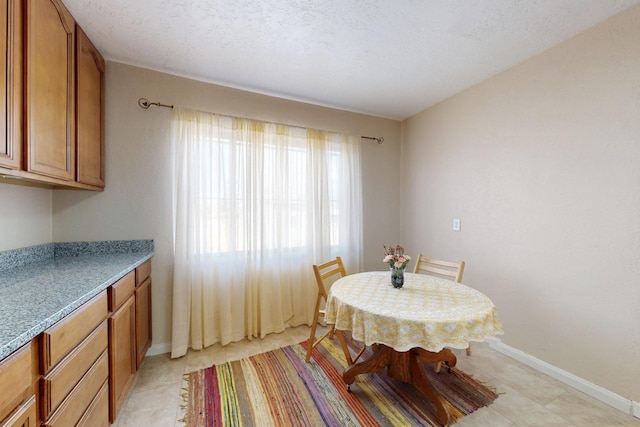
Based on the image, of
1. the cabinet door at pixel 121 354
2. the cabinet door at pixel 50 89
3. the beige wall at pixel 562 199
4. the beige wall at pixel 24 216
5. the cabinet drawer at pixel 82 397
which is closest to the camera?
the cabinet drawer at pixel 82 397

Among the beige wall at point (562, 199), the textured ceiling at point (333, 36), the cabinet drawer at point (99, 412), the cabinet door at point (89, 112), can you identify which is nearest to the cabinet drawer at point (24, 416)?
the cabinet drawer at point (99, 412)

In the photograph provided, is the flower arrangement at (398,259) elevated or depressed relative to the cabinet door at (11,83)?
depressed

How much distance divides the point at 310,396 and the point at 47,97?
2289 mm

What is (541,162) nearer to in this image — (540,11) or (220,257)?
(540,11)

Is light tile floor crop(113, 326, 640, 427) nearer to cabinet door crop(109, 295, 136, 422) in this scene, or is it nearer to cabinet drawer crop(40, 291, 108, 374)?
cabinet door crop(109, 295, 136, 422)

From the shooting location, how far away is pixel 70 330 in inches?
38.3

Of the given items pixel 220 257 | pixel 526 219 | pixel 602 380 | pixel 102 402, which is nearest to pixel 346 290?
pixel 220 257

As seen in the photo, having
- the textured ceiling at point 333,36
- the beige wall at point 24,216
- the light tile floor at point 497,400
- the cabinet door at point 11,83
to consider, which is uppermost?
the textured ceiling at point 333,36

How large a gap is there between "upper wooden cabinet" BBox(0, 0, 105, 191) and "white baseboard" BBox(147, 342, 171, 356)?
1.39 metres

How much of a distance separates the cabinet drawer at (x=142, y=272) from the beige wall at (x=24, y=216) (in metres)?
0.64

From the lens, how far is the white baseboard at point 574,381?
5.00ft

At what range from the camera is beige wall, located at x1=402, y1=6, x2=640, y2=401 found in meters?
1.55

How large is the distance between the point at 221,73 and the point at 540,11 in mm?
2288

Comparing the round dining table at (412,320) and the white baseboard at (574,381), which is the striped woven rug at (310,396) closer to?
the round dining table at (412,320)
